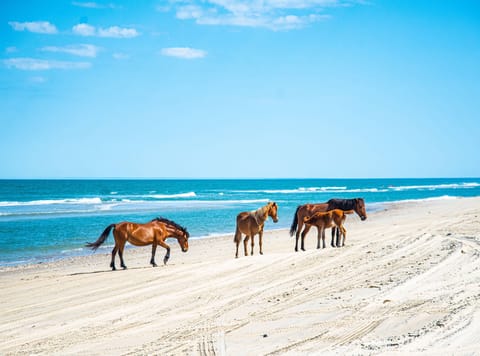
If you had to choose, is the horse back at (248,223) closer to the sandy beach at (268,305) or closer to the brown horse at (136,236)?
the sandy beach at (268,305)

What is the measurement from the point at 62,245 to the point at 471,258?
49.2 ft

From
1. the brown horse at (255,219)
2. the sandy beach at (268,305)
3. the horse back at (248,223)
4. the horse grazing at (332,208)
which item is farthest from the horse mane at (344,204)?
the horse back at (248,223)

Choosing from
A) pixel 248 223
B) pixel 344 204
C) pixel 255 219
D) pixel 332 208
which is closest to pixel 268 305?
pixel 255 219

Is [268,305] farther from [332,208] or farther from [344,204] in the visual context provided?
[344,204]

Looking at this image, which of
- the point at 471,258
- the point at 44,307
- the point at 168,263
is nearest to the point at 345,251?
the point at 471,258

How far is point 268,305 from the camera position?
27.2 ft

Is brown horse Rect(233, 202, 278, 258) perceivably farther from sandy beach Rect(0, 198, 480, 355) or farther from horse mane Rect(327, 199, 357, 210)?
horse mane Rect(327, 199, 357, 210)

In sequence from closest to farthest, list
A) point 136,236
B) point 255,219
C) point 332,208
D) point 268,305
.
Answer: point 268,305 → point 136,236 → point 255,219 → point 332,208

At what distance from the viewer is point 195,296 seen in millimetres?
9609

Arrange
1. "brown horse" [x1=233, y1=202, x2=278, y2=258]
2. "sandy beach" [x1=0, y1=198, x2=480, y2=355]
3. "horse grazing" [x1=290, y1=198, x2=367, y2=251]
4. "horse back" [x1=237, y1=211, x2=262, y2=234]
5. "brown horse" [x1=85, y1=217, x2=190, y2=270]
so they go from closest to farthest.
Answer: "sandy beach" [x1=0, y1=198, x2=480, y2=355] → "brown horse" [x1=85, y1=217, x2=190, y2=270] → "brown horse" [x1=233, y1=202, x2=278, y2=258] → "horse back" [x1=237, y1=211, x2=262, y2=234] → "horse grazing" [x1=290, y1=198, x2=367, y2=251]

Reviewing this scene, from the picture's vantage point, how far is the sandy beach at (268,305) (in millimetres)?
6309

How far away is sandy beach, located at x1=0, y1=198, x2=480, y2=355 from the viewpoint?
6.31 m

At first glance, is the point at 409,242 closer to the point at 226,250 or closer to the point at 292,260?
the point at 292,260

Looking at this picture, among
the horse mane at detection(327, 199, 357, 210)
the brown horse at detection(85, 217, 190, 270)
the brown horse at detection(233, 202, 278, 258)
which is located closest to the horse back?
the brown horse at detection(233, 202, 278, 258)
